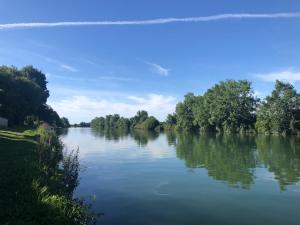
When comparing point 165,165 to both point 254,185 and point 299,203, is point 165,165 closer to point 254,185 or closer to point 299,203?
point 254,185

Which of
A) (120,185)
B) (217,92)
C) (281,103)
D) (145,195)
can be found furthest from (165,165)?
(217,92)

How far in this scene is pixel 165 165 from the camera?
96.4ft

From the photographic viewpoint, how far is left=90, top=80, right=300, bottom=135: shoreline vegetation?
85875mm

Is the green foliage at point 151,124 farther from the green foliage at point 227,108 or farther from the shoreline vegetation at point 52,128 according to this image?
the green foliage at point 227,108

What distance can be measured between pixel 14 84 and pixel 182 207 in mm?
64643

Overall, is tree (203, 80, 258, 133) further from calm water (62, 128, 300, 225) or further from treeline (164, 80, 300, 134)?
calm water (62, 128, 300, 225)

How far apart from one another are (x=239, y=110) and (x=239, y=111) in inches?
11.5

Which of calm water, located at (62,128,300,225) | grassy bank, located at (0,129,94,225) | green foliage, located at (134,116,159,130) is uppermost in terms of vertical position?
green foliage, located at (134,116,159,130)

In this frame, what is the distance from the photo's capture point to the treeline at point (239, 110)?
85875 mm

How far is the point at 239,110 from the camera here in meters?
101

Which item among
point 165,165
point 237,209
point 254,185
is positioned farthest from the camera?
point 165,165

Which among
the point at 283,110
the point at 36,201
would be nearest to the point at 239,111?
the point at 283,110

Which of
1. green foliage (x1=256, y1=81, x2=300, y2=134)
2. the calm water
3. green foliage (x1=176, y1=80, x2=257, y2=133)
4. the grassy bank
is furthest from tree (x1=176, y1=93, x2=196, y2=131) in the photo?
the grassy bank

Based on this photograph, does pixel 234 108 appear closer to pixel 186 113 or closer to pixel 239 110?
pixel 239 110
